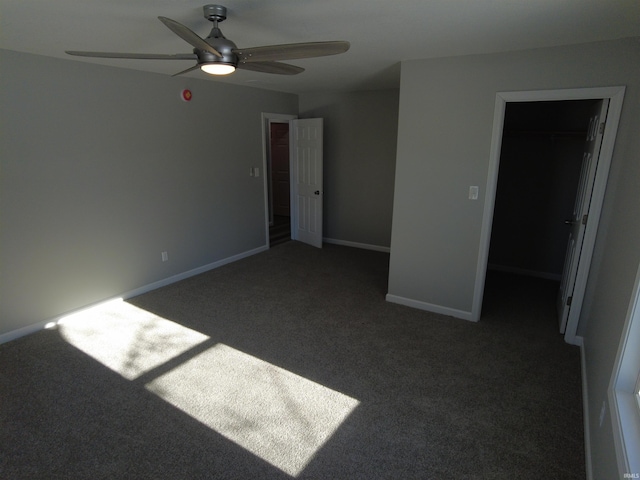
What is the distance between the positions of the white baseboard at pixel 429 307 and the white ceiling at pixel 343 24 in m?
2.31

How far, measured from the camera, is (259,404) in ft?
7.73

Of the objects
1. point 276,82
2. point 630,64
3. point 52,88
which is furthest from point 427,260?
point 52,88

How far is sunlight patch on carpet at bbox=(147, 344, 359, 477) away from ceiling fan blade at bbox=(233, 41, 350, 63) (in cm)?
206

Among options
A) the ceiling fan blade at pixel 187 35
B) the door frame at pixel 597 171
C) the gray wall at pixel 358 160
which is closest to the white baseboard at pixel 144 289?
the gray wall at pixel 358 160

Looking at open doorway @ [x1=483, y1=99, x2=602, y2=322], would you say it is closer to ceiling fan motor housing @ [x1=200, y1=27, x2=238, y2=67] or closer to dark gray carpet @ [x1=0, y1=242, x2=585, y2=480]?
dark gray carpet @ [x1=0, y1=242, x2=585, y2=480]

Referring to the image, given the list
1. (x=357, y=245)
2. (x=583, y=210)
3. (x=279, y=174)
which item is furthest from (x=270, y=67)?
(x=279, y=174)

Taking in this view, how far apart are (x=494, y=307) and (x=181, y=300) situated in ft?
10.8

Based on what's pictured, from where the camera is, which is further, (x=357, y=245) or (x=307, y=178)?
(x=357, y=245)

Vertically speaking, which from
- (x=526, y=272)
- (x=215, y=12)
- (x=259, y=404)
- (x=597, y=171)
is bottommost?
(x=259, y=404)

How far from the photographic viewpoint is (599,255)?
2846mm

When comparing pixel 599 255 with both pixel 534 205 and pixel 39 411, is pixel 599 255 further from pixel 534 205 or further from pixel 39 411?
pixel 39 411

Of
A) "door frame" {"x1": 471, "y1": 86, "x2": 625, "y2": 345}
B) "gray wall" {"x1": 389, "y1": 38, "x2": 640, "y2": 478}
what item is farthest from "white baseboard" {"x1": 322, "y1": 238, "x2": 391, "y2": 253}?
"door frame" {"x1": 471, "y1": 86, "x2": 625, "y2": 345}

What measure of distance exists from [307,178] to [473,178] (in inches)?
121

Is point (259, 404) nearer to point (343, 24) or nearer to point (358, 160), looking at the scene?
point (343, 24)
